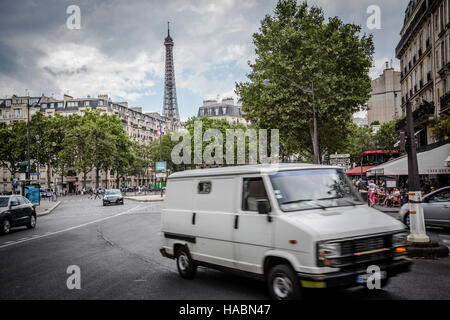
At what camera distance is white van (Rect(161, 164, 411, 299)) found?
15.9ft

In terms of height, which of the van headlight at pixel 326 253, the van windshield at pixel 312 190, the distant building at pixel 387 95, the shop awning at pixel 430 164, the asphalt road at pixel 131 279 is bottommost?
the asphalt road at pixel 131 279

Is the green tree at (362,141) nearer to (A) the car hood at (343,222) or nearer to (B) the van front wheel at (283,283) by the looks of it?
(A) the car hood at (343,222)

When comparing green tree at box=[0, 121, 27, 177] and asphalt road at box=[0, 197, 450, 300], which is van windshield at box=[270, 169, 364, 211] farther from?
green tree at box=[0, 121, 27, 177]

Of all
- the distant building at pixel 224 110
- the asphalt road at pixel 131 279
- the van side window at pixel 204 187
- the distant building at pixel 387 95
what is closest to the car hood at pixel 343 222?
the asphalt road at pixel 131 279

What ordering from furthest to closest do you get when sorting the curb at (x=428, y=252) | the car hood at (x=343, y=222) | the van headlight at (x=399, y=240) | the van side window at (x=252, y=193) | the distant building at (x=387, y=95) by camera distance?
the distant building at (x=387, y=95)
the curb at (x=428, y=252)
the van side window at (x=252, y=193)
the van headlight at (x=399, y=240)
the car hood at (x=343, y=222)

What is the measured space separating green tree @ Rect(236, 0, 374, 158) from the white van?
20.9 metres

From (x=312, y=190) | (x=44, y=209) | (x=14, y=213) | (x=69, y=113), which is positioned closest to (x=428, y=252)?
(x=312, y=190)

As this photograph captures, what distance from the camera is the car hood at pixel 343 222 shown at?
16.0 ft

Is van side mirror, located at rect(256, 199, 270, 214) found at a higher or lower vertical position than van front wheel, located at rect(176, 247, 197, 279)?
higher

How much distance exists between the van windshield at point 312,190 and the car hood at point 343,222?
157mm

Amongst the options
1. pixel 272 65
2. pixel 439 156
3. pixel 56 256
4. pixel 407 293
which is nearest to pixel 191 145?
pixel 272 65

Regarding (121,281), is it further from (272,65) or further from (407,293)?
(272,65)

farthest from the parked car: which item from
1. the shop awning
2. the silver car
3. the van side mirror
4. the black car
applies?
the van side mirror
